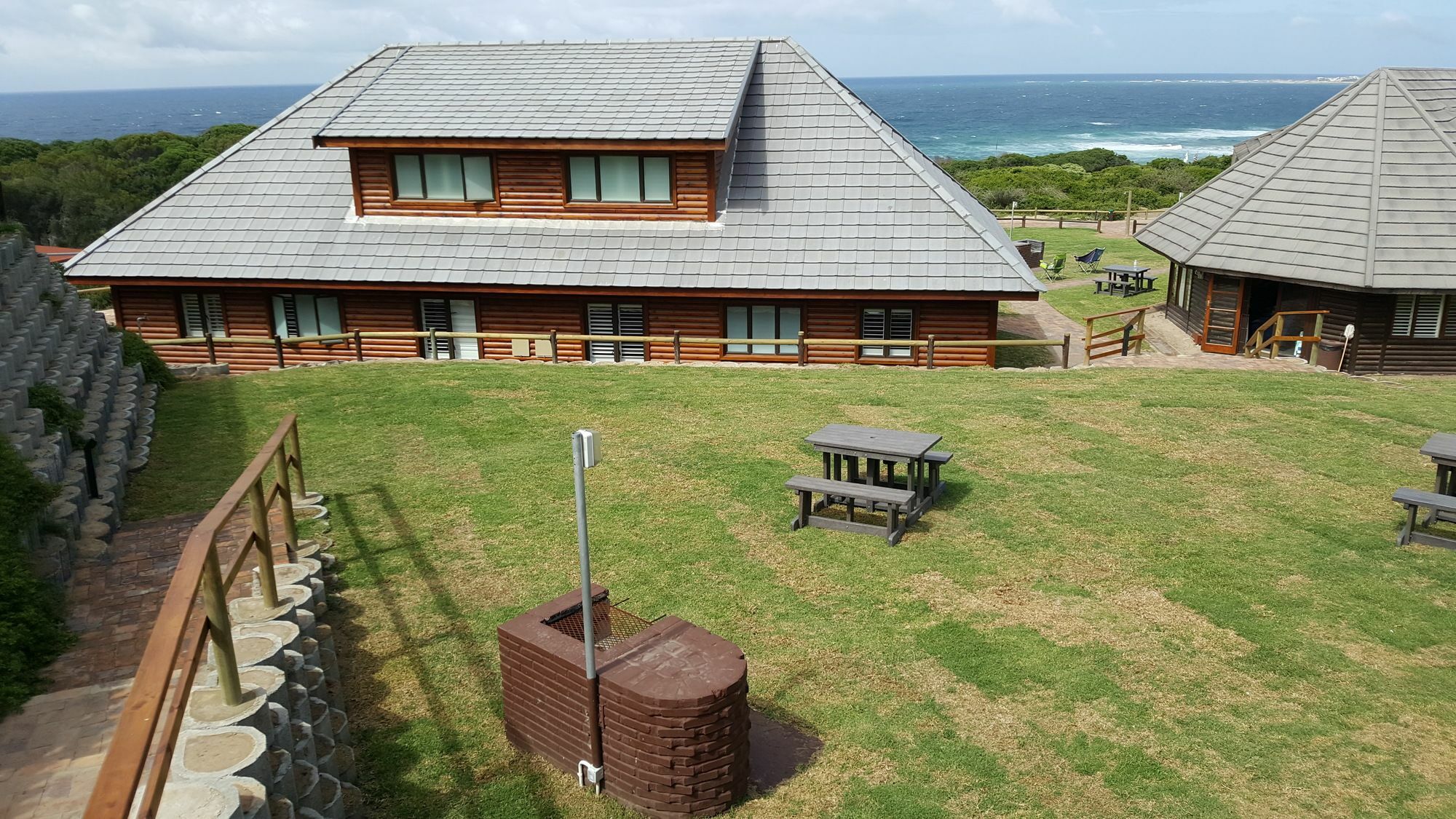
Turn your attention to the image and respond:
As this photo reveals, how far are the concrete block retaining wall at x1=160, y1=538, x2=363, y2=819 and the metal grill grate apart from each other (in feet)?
5.64

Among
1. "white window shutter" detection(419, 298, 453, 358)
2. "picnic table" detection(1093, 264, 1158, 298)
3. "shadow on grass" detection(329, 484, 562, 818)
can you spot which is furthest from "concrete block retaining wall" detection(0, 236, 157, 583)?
"picnic table" detection(1093, 264, 1158, 298)

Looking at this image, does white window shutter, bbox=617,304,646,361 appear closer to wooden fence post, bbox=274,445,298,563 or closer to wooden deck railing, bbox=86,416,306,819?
wooden fence post, bbox=274,445,298,563

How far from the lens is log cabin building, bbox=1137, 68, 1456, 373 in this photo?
21.5 m

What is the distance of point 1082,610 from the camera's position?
9.79m

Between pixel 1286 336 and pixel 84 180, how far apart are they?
64848 mm

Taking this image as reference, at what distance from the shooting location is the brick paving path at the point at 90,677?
19.1ft

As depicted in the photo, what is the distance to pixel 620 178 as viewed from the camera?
23312mm

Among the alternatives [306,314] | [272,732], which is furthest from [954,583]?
[306,314]

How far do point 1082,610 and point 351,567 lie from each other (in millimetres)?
7273

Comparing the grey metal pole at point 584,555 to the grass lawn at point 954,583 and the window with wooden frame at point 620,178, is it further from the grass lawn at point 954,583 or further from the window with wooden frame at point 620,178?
the window with wooden frame at point 620,178

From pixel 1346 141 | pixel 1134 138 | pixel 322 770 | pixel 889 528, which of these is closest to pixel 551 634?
pixel 322 770

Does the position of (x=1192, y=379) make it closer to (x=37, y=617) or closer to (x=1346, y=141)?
(x=1346, y=141)

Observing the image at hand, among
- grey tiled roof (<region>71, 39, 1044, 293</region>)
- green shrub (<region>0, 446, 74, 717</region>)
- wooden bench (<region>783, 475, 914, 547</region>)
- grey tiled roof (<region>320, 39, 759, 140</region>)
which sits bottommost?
wooden bench (<region>783, 475, 914, 547</region>)

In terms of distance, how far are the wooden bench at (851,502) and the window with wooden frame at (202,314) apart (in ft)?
59.4
